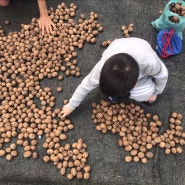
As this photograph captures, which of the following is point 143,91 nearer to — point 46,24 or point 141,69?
point 141,69

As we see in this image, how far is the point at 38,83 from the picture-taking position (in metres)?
1.53

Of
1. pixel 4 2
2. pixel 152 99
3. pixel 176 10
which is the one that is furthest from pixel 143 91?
pixel 4 2

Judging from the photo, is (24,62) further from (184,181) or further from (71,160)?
(184,181)

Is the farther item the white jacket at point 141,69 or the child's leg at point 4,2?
the child's leg at point 4,2

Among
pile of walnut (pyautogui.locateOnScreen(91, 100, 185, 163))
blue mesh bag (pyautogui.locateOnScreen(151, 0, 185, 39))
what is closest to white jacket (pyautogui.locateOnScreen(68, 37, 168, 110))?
pile of walnut (pyautogui.locateOnScreen(91, 100, 185, 163))

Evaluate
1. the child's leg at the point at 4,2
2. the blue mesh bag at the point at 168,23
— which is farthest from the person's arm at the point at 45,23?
the blue mesh bag at the point at 168,23

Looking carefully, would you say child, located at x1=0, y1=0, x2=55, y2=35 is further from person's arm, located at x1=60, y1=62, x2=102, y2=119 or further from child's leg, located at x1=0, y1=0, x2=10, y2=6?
person's arm, located at x1=60, y1=62, x2=102, y2=119

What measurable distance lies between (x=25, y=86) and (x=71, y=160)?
19.9 inches

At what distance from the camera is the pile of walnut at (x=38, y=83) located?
4.50ft

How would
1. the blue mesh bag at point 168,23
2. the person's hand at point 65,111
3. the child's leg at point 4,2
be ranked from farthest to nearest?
1. the child's leg at point 4,2
2. the blue mesh bag at point 168,23
3. the person's hand at point 65,111

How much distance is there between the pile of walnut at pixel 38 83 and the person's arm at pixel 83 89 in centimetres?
6

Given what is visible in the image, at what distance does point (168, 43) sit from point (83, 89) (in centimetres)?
63

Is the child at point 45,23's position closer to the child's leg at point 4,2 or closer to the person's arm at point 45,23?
the person's arm at point 45,23

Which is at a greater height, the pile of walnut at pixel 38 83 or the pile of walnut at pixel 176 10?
the pile of walnut at pixel 176 10
